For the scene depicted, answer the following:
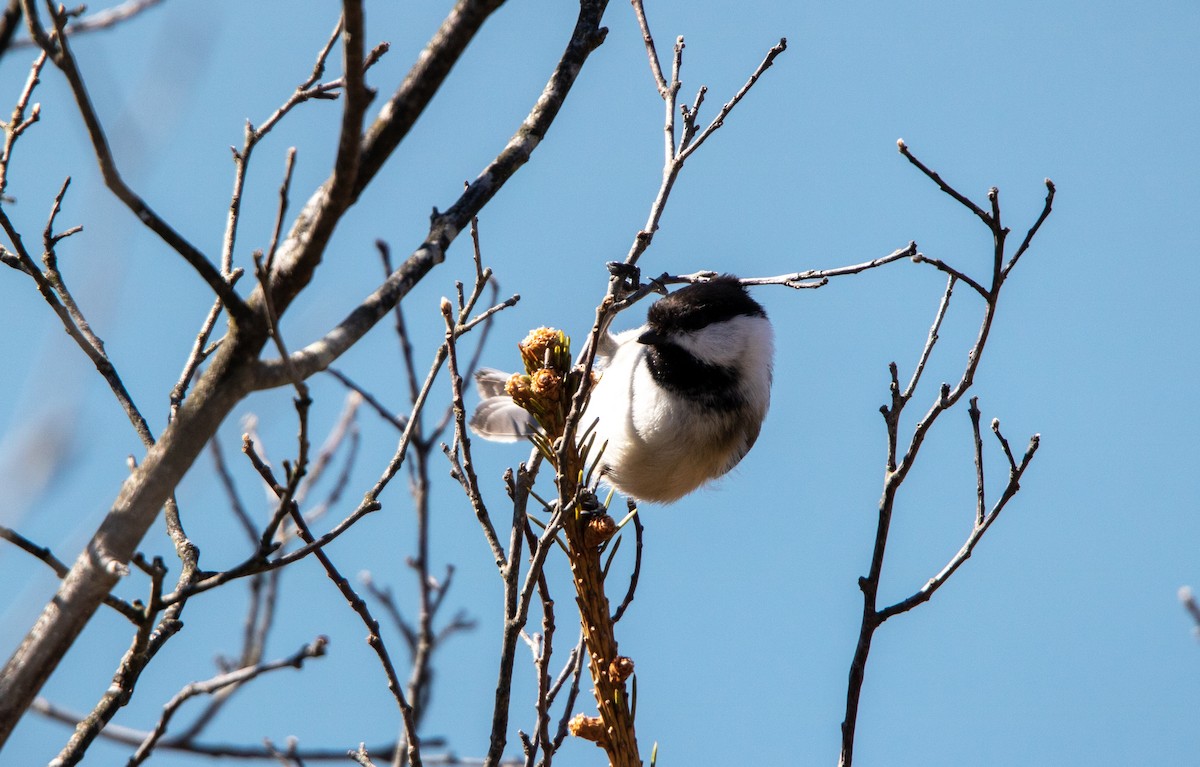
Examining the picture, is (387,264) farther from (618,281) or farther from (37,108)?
(37,108)

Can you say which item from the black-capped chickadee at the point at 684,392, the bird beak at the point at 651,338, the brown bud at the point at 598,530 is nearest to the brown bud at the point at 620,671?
the brown bud at the point at 598,530

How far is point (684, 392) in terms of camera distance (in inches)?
137

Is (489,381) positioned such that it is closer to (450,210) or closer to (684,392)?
(684,392)

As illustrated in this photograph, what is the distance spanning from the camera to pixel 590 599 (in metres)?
1.99

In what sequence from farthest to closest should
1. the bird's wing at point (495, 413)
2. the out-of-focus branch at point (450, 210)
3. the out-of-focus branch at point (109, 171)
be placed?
the bird's wing at point (495, 413) → the out-of-focus branch at point (450, 210) → the out-of-focus branch at point (109, 171)

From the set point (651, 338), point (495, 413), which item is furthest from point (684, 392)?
point (495, 413)

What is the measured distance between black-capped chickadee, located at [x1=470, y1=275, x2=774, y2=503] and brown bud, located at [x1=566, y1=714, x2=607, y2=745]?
1.60 meters

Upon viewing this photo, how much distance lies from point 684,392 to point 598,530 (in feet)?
4.95

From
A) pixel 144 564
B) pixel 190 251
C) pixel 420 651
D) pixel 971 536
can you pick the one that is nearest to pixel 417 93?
pixel 190 251

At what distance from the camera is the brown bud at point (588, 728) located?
1827 millimetres

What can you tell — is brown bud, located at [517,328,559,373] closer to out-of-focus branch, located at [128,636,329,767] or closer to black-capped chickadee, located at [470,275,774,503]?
out-of-focus branch, located at [128,636,329,767]

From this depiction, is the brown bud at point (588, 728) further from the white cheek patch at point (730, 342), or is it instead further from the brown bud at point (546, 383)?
the white cheek patch at point (730, 342)

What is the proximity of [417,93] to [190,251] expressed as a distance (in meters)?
0.38

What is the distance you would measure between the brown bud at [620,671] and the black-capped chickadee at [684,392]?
1520 mm
